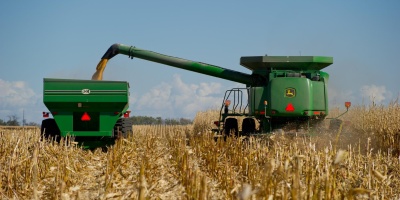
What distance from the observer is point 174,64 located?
1429 centimetres

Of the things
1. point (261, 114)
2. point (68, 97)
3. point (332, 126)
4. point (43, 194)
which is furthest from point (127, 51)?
point (43, 194)

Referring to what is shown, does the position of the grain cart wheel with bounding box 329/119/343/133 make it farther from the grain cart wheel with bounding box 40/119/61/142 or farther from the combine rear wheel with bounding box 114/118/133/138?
the grain cart wheel with bounding box 40/119/61/142

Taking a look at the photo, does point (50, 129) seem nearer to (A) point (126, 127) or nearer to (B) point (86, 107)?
(B) point (86, 107)

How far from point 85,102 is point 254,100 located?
4.06 meters

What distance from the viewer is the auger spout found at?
529 inches

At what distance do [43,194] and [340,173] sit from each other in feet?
12.9

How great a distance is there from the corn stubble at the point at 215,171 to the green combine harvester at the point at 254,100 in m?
0.65

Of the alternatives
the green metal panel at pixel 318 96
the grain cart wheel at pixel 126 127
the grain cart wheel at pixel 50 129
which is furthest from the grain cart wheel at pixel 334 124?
the grain cart wheel at pixel 50 129

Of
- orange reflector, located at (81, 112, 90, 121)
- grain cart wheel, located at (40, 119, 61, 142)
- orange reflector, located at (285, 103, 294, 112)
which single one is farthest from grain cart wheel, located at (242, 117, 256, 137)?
grain cart wheel, located at (40, 119, 61, 142)

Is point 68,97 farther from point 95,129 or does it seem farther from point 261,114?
point 261,114

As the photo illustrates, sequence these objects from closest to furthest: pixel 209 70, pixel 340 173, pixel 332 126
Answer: pixel 340 173, pixel 332 126, pixel 209 70

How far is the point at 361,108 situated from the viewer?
49.8ft

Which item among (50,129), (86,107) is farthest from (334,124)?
(50,129)

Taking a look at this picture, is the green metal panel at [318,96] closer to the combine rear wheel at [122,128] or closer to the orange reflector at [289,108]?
the orange reflector at [289,108]
